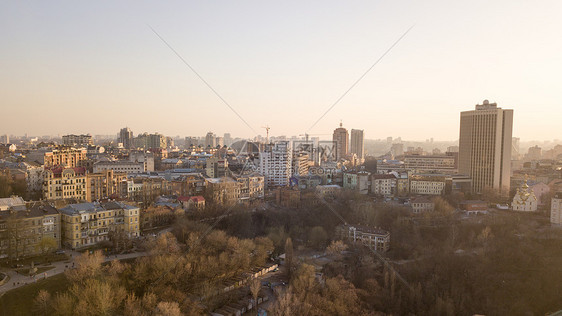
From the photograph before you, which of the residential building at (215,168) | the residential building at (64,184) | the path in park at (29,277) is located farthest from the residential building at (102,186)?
the residential building at (215,168)

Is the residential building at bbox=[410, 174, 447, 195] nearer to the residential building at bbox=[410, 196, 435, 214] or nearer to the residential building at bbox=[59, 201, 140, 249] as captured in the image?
the residential building at bbox=[410, 196, 435, 214]

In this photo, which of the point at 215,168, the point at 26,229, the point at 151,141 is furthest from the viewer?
the point at 151,141

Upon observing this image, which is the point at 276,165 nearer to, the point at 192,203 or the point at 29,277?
the point at 192,203

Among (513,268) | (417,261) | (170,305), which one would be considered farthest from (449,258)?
(170,305)

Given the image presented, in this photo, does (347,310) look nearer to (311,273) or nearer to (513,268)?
(311,273)

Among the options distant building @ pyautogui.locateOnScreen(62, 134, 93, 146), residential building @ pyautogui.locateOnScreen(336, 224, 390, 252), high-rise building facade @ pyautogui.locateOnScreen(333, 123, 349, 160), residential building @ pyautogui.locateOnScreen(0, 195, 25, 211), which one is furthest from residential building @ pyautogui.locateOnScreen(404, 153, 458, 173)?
distant building @ pyautogui.locateOnScreen(62, 134, 93, 146)

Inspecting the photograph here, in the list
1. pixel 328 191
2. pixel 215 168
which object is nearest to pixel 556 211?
pixel 328 191
